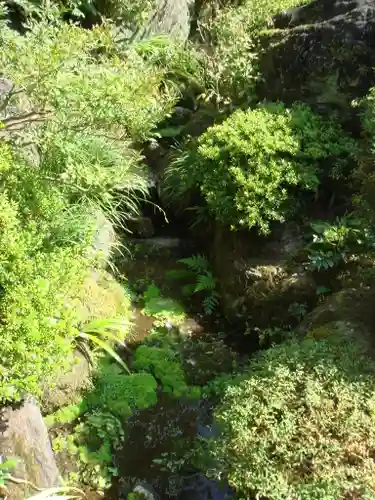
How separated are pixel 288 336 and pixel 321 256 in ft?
3.07

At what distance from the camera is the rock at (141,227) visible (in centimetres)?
697

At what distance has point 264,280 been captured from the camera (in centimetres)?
562

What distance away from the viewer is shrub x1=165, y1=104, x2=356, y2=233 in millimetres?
5527

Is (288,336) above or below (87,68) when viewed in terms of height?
below

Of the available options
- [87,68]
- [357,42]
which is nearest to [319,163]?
[357,42]

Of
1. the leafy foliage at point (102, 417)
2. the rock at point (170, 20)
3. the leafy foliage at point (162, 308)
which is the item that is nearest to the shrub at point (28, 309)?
the leafy foliage at point (102, 417)

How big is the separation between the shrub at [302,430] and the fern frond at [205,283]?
2306 millimetres

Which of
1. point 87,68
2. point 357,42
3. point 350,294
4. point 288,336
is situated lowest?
point 288,336

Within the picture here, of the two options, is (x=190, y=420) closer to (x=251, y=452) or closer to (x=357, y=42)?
(x=251, y=452)

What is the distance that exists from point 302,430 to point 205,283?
2.87m

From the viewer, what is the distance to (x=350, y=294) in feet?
16.0

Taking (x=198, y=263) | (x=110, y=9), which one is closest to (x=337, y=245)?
(x=198, y=263)

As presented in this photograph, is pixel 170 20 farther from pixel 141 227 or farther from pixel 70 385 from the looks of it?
pixel 70 385

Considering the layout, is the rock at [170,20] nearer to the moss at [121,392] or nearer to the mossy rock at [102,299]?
the mossy rock at [102,299]
